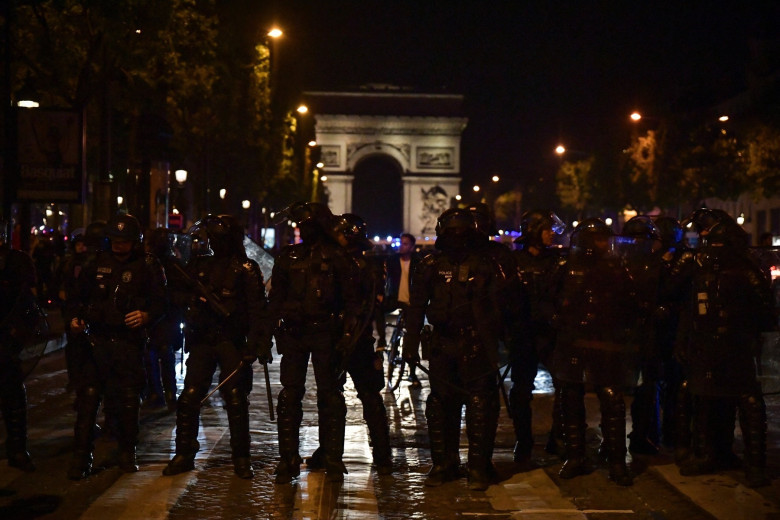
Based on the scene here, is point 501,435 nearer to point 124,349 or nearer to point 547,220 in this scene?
point 547,220

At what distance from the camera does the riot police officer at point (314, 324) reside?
298 inches

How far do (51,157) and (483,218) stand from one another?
1263 centimetres

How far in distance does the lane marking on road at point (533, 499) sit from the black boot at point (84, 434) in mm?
2610

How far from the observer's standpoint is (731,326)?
7.46 m

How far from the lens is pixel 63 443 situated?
9.09m

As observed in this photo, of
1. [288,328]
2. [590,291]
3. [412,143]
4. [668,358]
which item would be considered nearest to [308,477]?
[288,328]

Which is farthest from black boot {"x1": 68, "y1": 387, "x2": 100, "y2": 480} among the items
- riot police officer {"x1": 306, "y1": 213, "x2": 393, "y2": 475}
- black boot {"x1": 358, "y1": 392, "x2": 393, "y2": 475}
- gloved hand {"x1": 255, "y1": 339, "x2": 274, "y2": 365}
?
black boot {"x1": 358, "y1": 392, "x2": 393, "y2": 475}

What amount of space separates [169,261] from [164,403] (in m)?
3.65

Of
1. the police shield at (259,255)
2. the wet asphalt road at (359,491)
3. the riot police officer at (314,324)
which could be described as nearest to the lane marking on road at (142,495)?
the wet asphalt road at (359,491)

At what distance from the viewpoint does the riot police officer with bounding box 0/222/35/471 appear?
7727 mm

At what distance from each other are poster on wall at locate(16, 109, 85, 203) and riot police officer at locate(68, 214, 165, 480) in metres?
11.3

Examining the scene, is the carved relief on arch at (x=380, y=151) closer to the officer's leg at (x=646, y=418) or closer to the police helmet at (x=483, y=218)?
the officer's leg at (x=646, y=418)

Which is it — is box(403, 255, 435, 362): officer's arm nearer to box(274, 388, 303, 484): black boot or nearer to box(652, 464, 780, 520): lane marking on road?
box(274, 388, 303, 484): black boot

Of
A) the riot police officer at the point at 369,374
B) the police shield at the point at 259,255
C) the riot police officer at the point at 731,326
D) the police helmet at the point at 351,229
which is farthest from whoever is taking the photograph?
the police shield at the point at 259,255
